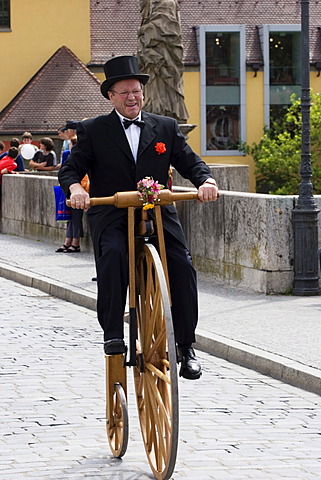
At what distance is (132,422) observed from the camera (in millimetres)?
7406

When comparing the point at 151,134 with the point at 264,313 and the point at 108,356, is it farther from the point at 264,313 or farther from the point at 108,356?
the point at 264,313

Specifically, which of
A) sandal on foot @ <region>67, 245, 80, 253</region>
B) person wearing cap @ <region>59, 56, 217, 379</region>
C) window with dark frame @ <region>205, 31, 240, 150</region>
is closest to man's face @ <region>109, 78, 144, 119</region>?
person wearing cap @ <region>59, 56, 217, 379</region>

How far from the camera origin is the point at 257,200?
13.1 meters

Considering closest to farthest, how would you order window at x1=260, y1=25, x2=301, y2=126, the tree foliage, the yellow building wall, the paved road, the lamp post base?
1. the paved road
2. the lamp post base
3. the yellow building wall
4. the tree foliage
5. window at x1=260, y1=25, x2=301, y2=126

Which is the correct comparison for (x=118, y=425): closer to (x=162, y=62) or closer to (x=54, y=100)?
(x=162, y=62)

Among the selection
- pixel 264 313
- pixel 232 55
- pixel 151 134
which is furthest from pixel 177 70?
pixel 232 55

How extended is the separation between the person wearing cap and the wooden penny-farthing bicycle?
0.27 feet

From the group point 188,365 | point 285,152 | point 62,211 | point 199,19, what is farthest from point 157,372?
point 199,19

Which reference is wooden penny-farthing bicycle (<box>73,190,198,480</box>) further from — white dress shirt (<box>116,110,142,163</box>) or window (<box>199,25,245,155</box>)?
window (<box>199,25,245,155</box>)

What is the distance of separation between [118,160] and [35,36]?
190 feet

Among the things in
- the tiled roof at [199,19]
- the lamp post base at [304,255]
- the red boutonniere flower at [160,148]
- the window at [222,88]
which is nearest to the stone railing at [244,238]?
the lamp post base at [304,255]

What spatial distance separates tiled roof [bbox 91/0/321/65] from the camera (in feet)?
216

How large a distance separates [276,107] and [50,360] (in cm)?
5943

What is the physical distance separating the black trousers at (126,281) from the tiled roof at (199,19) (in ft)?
197
